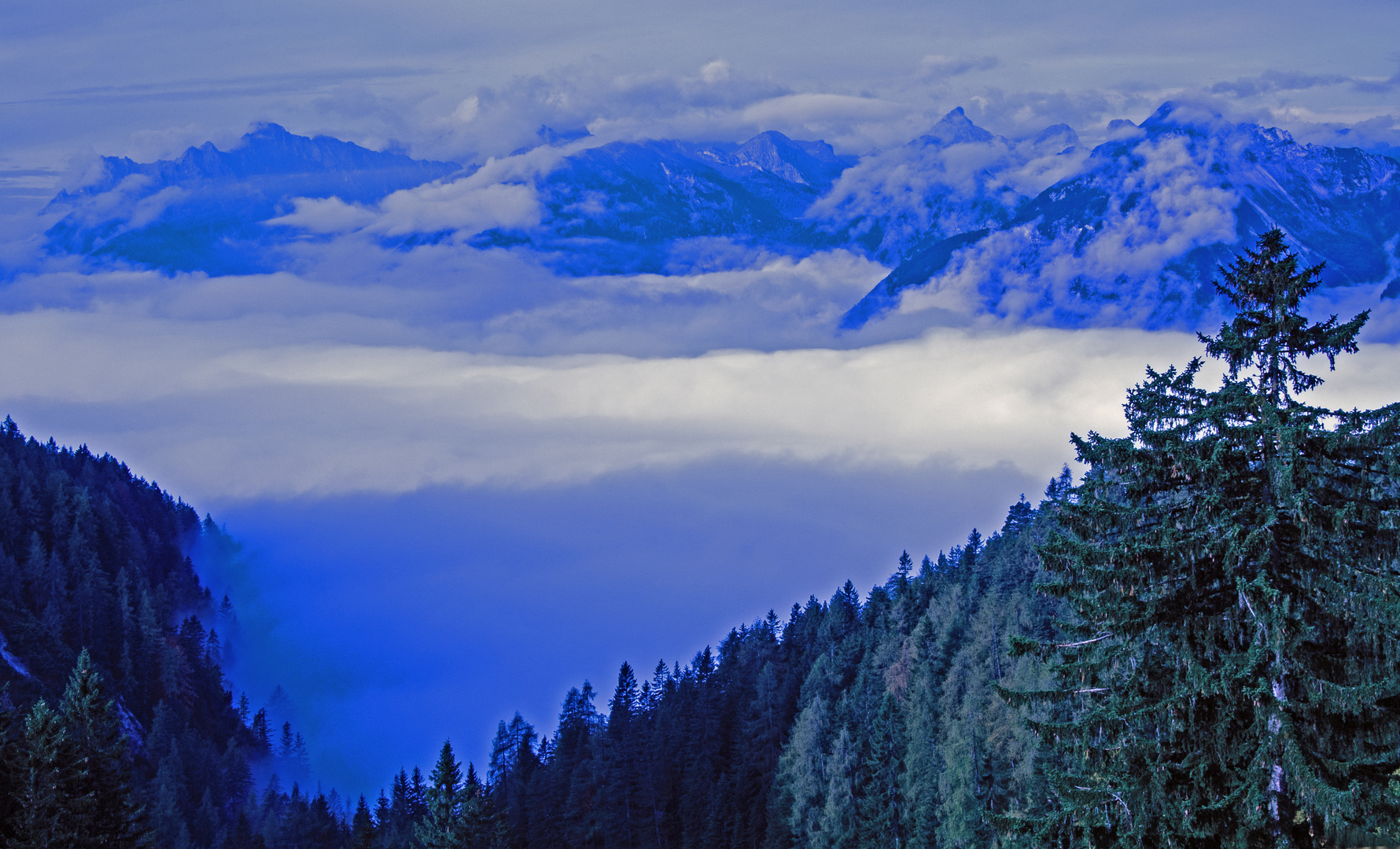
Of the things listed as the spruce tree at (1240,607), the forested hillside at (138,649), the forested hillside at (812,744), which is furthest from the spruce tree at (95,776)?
the spruce tree at (1240,607)

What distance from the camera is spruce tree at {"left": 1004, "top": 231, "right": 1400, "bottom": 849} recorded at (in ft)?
59.5

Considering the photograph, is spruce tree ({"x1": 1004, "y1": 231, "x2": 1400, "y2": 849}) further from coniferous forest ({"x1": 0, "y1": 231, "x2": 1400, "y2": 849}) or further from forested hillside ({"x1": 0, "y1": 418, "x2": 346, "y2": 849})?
forested hillside ({"x1": 0, "y1": 418, "x2": 346, "y2": 849})

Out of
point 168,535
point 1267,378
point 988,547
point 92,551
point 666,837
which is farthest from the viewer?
point 168,535

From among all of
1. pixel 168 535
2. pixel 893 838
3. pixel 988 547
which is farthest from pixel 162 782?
pixel 168 535

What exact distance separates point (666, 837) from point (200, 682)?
93019 millimetres

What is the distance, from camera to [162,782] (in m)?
102

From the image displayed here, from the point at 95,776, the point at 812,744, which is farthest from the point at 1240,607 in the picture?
the point at 812,744

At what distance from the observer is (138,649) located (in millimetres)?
139750

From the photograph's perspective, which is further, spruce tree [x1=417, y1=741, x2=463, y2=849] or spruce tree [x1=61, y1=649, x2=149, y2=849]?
spruce tree [x1=417, y1=741, x2=463, y2=849]

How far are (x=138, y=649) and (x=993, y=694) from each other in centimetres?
12396

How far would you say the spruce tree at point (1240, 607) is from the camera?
1812cm

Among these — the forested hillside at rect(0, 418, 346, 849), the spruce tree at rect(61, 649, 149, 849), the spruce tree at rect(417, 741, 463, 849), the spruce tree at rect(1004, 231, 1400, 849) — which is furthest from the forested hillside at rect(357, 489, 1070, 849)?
the spruce tree at rect(1004, 231, 1400, 849)

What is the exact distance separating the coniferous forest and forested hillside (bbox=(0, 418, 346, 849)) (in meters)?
0.60

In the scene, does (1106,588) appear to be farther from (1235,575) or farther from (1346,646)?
(1346,646)
